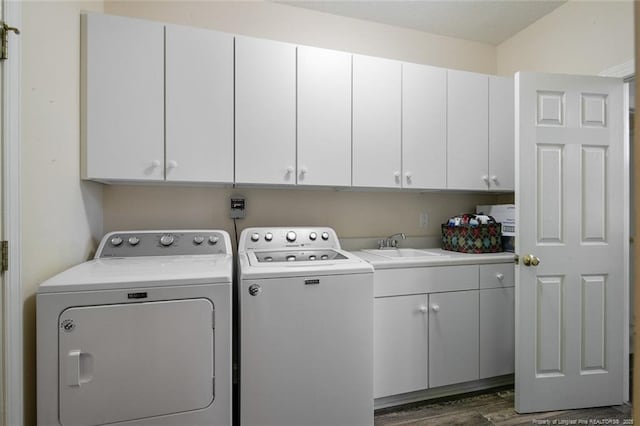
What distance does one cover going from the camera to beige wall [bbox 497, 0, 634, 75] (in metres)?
1.86

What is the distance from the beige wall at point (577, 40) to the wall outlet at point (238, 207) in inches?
93.6

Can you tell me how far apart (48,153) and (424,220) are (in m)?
2.33

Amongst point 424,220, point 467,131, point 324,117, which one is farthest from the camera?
point 424,220

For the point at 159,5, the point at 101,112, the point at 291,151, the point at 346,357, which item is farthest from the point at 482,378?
the point at 159,5

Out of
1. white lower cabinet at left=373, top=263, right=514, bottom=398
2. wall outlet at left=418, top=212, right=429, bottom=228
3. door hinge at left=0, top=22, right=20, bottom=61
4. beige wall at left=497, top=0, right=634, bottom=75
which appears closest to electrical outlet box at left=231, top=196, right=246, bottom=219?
white lower cabinet at left=373, top=263, right=514, bottom=398

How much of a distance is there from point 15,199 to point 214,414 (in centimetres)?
111

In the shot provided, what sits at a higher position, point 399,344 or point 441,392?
point 399,344

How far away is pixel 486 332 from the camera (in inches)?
78.7

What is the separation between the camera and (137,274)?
132cm

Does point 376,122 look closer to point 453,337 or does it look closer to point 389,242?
point 389,242

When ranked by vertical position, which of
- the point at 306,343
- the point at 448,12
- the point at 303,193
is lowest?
the point at 306,343

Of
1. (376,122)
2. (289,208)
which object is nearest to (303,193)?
(289,208)

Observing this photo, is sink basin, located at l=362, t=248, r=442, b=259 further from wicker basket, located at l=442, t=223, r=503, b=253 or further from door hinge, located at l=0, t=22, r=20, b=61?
door hinge, located at l=0, t=22, r=20, b=61

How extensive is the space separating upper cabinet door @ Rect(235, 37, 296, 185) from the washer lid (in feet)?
1.87
